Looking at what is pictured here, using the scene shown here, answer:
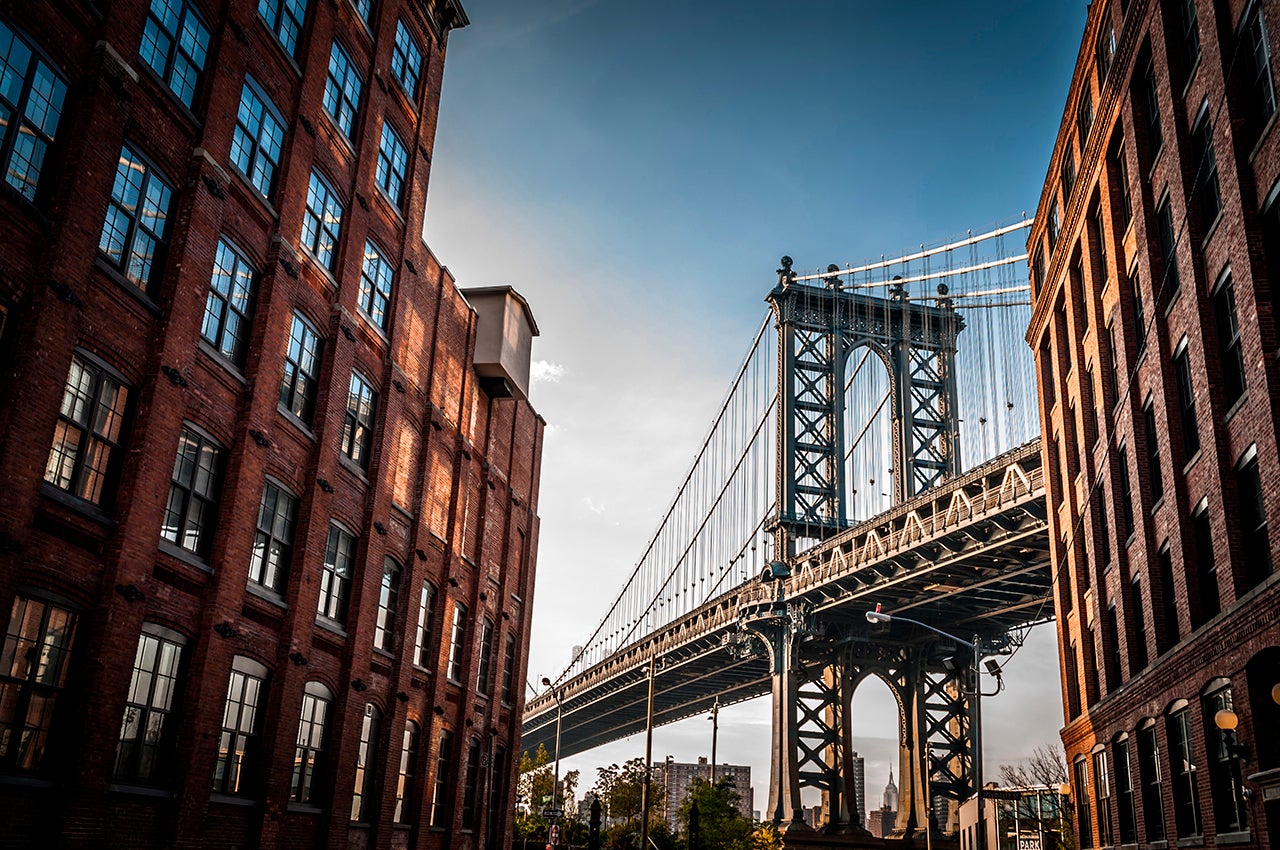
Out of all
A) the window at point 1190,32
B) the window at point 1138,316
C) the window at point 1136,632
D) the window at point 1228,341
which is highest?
the window at point 1190,32

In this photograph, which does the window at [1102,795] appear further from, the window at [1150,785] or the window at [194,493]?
the window at [194,493]

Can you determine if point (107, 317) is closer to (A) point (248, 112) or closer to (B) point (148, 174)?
(B) point (148, 174)

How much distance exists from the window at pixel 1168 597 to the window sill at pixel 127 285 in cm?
1882

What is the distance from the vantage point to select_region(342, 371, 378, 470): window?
24891mm

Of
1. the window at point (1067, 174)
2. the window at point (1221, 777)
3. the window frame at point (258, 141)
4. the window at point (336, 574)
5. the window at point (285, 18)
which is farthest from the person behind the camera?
the window at point (1067, 174)

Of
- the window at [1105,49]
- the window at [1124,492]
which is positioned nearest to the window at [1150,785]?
the window at [1124,492]

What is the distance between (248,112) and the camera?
21.0m

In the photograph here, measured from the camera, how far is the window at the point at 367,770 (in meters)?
25.1

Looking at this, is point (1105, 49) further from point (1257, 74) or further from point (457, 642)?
point (457, 642)

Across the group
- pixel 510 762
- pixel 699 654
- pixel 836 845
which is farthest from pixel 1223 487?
pixel 699 654

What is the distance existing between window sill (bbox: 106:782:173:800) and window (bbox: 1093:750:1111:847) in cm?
1980

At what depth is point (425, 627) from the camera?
29422 mm

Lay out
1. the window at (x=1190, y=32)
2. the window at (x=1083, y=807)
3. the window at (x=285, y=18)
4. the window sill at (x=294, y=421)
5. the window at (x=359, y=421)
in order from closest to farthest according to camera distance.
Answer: the window at (x=1190, y=32) → the window sill at (x=294, y=421) → the window at (x=285, y=18) → the window at (x=359, y=421) → the window at (x=1083, y=807)

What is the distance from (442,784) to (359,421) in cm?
1073
